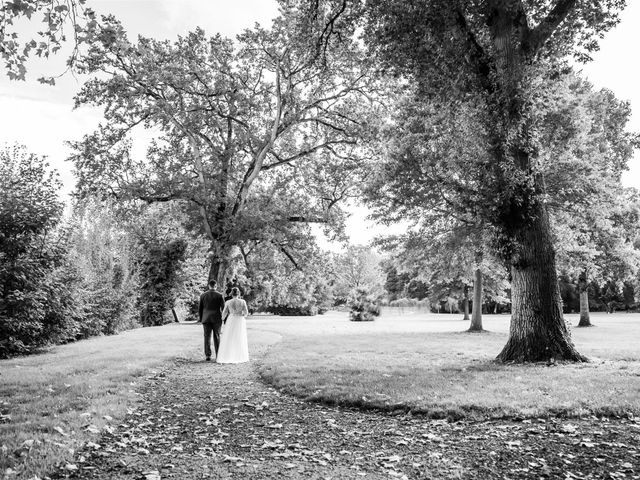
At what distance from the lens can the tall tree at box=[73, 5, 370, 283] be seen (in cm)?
2367

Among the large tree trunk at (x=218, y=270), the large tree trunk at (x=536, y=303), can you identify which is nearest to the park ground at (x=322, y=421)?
the large tree trunk at (x=536, y=303)

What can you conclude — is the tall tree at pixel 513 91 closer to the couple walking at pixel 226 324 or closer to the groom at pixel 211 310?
the couple walking at pixel 226 324

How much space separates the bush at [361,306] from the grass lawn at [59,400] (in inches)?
1309

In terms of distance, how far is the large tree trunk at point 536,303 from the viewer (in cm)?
1140

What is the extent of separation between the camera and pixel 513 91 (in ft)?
36.4

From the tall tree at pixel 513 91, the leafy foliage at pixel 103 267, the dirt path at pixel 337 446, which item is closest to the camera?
the dirt path at pixel 337 446

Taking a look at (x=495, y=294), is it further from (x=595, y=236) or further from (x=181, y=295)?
(x=181, y=295)

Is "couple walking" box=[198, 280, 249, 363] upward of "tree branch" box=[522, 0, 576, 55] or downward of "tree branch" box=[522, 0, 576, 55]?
downward

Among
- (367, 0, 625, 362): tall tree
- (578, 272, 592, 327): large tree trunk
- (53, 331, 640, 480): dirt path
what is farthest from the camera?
Answer: (578, 272, 592, 327): large tree trunk

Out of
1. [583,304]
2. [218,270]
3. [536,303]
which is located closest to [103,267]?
[218,270]

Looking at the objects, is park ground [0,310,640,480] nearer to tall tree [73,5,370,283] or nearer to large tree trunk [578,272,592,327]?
tall tree [73,5,370,283]

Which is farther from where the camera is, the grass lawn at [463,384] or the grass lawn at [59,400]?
the grass lawn at [463,384]

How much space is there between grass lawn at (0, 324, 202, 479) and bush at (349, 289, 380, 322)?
33.2 metres

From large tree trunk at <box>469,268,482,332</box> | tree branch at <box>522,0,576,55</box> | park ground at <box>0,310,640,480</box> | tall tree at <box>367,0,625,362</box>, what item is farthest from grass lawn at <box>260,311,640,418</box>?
large tree trunk at <box>469,268,482,332</box>
